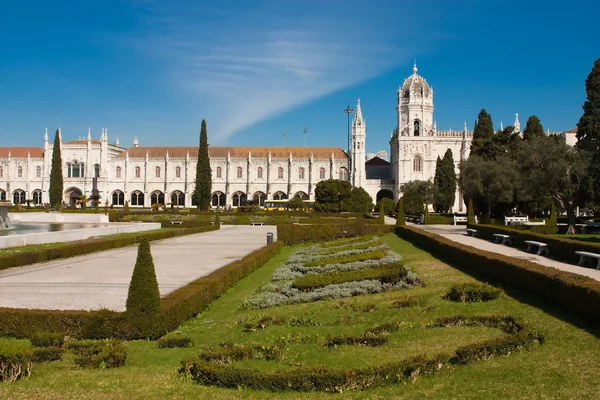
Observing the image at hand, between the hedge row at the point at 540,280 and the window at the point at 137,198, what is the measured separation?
6849 centimetres

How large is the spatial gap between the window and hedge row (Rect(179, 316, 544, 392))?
7481 cm

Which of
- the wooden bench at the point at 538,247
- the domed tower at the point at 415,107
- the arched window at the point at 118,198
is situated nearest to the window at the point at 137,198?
the arched window at the point at 118,198

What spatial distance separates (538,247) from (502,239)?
3266 millimetres

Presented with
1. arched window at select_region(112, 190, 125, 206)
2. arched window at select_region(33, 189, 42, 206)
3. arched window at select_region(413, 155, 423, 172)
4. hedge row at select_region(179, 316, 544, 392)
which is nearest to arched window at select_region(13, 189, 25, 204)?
arched window at select_region(33, 189, 42, 206)

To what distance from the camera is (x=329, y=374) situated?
19.8ft

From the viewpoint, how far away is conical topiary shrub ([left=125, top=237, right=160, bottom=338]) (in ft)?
28.4

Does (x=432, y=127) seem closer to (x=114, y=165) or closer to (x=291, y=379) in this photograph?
(x=114, y=165)

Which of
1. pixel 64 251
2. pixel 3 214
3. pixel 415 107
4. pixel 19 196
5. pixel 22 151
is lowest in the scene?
pixel 64 251

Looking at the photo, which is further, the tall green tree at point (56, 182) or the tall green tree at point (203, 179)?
the tall green tree at point (56, 182)

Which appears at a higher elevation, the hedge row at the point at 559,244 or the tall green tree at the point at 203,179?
the tall green tree at the point at 203,179

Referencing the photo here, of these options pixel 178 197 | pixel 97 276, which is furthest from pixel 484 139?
pixel 178 197

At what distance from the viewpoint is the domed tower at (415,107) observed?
72750mm

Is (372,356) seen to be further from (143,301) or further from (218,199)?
(218,199)

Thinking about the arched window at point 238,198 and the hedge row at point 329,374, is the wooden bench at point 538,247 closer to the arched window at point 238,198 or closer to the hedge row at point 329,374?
the hedge row at point 329,374
